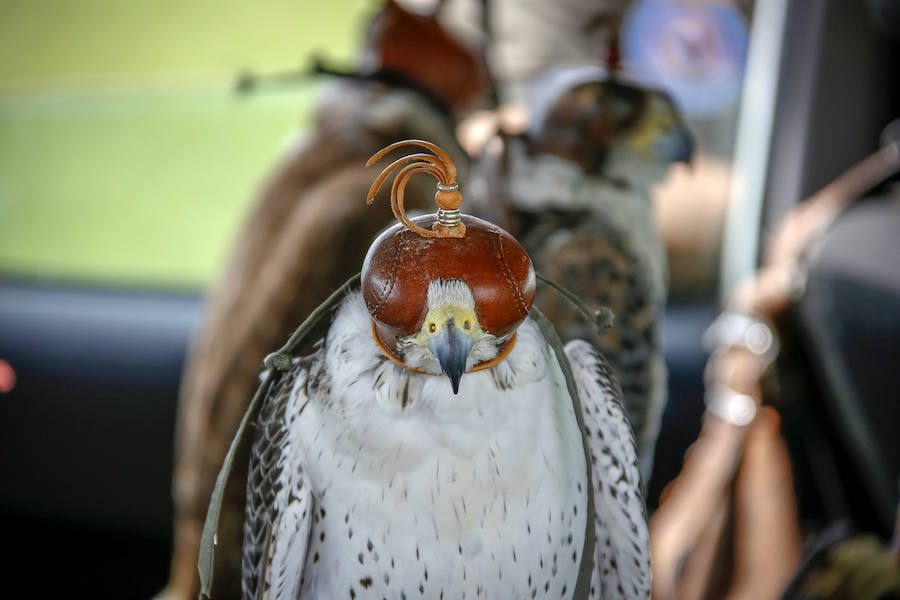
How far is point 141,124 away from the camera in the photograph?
1765 mm

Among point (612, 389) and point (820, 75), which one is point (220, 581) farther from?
point (820, 75)

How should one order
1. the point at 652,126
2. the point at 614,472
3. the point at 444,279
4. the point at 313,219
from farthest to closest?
1. the point at 313,219
2. the point at 652,126
3. the point at 614,472
4. the point at 444,279

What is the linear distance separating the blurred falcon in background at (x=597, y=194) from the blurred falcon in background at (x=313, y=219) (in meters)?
0.08

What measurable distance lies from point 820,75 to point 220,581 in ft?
5.26

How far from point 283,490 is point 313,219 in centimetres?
39

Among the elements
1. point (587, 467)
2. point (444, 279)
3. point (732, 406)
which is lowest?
point (732, 406)

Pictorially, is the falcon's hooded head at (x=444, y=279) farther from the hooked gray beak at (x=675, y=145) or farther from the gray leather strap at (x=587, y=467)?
the hooked gray beak at (x=675, y=145)

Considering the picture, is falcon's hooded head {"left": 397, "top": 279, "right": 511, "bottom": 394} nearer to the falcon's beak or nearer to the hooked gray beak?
the falcon's beak

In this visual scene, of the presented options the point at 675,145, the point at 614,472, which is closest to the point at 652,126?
the point at 675,145

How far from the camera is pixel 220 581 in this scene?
1.51 feet

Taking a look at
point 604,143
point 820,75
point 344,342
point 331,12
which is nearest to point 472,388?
point 344,342

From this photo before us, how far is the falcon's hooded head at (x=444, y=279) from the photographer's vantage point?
0.33 m

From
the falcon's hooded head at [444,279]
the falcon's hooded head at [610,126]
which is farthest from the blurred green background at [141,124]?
the falcon's hooded head at [444,279]

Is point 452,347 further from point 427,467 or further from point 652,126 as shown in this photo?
point 652,126
